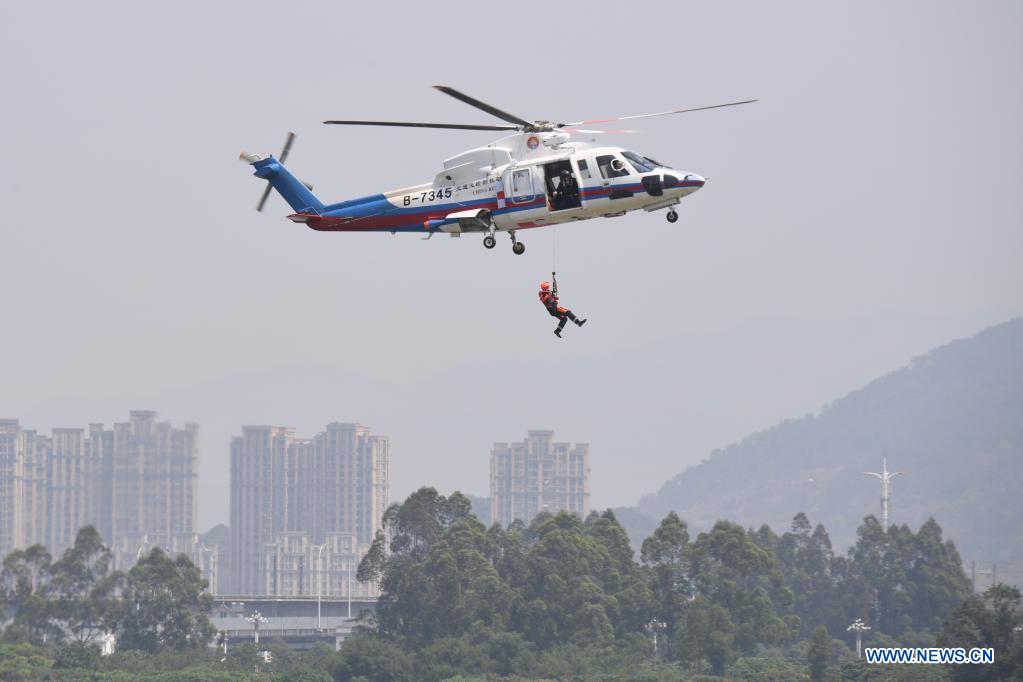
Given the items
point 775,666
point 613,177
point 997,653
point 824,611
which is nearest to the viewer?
point 613,177

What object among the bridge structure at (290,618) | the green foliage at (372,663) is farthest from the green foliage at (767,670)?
the bridge structure at (290,618)

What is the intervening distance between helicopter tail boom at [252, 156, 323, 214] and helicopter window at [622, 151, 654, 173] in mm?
10459

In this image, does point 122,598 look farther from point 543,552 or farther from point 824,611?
point 824,611

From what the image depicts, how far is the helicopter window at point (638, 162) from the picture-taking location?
46719 millimetres

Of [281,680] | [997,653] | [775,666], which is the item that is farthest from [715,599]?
[281,680]

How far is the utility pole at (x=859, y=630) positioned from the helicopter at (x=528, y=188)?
8101 cm

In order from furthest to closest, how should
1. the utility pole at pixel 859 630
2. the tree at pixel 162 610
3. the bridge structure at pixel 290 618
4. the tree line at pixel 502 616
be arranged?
1. the bridge structure at pixel 290 618
2. the utility pole at pixel 859 630
3. the tree at pixel 162 610
4. the tree line at pixel 502 616

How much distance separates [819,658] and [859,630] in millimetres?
29385

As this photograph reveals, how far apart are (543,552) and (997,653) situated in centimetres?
2878

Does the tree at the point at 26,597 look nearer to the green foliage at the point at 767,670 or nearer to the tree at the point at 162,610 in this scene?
the tree at the point at 162,610

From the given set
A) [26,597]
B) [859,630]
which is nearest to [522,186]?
[26,597]

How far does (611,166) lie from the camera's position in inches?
1839

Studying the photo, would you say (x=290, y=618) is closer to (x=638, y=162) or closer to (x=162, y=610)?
(x=162, y=610)

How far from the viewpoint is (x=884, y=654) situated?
115 m
